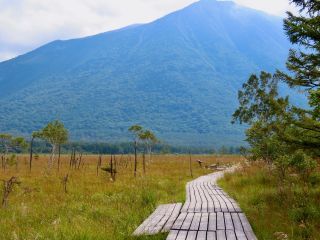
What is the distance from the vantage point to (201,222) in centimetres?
898

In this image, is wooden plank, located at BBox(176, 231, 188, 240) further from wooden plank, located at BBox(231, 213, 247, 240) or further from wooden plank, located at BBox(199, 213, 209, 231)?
wooden plank, located at BBox(231, 213, 247, 240)

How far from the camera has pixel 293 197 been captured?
460 inches

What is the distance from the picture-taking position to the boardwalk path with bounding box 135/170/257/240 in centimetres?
773

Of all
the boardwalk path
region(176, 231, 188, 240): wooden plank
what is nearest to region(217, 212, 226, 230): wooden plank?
the boardwalk path

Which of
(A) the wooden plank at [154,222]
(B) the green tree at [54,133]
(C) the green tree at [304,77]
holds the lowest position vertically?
(A) the wooden plank at [154,222]

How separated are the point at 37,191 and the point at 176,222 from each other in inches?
368

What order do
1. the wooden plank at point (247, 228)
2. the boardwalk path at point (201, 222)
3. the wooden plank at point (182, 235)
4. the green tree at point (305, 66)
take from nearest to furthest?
the wooden plank at point (182, 235)
the wooden plank at point (247, 228)
the boardwalk path at point (201, 222)
the green tree at point (305, 66)

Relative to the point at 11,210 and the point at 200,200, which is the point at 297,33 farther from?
the point at 11,210

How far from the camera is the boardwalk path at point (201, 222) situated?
773cm

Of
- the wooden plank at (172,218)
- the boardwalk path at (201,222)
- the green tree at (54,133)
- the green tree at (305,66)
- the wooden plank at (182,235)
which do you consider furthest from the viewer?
the green tree at (54,133)

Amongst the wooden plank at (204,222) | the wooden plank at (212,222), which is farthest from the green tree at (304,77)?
the wooden plank at (204,222)

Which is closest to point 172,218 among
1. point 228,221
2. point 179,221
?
point 179,221

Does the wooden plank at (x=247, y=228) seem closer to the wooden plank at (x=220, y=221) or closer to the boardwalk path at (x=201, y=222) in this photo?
the boardwalk path at (x=201, y=222)

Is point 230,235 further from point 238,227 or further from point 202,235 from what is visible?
point 238,227
